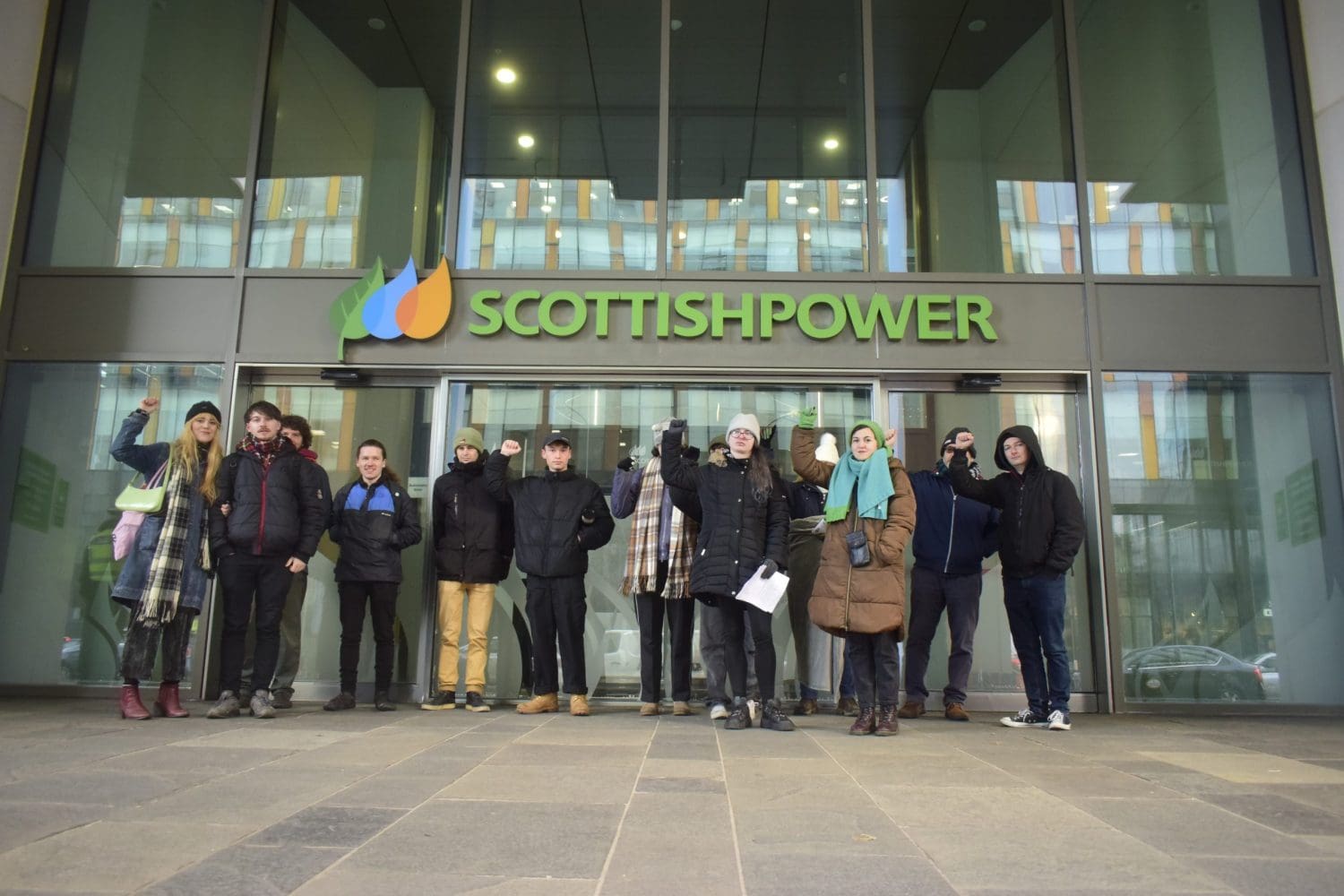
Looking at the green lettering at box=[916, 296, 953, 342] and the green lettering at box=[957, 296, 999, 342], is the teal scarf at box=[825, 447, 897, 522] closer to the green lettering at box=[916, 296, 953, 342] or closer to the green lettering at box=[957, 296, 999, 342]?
the green lettering at box=[916, 296, 953, 342]

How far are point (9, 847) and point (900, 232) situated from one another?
6.30 meters

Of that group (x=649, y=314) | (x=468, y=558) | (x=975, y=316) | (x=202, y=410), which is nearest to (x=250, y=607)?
(x=202, y=410)

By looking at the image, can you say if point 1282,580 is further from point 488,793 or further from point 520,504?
point 488,793

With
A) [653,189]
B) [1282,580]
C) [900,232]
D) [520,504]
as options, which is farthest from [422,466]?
[1282,580]

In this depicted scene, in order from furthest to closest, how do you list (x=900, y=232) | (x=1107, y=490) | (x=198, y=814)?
(x=900, y=232) → (x=1107, y=490) → (x=198, y=814)

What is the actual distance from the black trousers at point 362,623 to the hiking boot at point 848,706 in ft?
9.49

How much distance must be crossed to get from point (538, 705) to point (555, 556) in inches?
36.6

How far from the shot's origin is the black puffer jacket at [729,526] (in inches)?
208

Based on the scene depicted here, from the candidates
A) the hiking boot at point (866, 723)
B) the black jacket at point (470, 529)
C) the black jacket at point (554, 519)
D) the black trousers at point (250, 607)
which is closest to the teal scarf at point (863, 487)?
the hiking boot at point (866, 723)

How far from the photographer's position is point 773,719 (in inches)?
207

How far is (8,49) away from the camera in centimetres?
694

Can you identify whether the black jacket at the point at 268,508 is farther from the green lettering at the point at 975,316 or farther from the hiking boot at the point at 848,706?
the green lettering at the point at 975,316

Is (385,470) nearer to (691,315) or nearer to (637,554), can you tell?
(637,554)

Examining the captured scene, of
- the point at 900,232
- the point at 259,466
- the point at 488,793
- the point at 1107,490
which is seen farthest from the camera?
the point at 900,232
